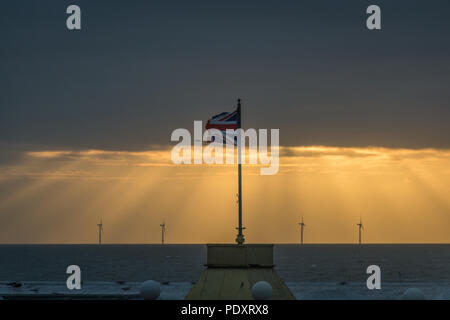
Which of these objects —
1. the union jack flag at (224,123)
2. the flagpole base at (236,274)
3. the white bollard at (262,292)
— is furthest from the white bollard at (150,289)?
the union jack flag at (224,123)

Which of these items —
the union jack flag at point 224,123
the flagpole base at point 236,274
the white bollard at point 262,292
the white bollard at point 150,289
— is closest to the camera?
the white bollard at point 262,292

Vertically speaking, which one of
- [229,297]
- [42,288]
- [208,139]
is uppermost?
[208,139]

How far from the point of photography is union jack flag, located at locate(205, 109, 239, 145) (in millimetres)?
42469

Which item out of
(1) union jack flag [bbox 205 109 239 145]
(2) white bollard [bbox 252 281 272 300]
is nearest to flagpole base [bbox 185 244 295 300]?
(2) white bollard [bbox 252 281 272 300]

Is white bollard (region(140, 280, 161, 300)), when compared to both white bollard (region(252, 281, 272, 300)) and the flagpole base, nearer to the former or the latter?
the flagpole base

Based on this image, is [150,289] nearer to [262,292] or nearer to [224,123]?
[262,292]

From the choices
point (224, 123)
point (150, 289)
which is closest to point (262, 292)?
point (150, 289)

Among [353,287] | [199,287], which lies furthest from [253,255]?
[353,287]

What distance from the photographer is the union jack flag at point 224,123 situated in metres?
42.5

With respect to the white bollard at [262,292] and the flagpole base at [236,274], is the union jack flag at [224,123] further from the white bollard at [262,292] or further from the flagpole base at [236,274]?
the white bollard at [262,292]
